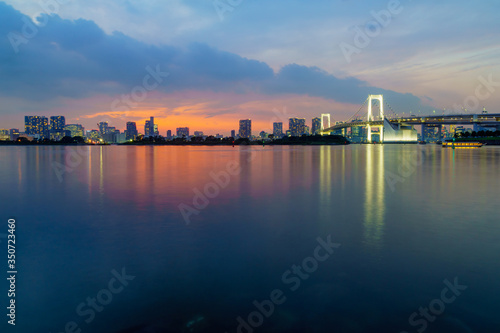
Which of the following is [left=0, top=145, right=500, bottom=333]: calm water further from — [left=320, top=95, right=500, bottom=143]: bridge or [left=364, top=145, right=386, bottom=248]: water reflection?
[left=320, top=95, right=500, bottom=143]: bridge

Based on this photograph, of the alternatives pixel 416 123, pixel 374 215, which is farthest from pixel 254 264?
pixel 416 123

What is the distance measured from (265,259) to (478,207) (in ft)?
35.0

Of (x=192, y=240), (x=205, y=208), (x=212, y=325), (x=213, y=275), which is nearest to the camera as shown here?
(x=212, y=325)

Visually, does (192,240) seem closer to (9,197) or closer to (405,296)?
(405,296)

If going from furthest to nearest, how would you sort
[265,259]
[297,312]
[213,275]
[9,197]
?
[9,197]
[265,259]
[213,275]
[297,312]

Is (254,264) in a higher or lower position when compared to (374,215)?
lower

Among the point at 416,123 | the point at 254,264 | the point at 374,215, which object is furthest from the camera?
the point at 416,123

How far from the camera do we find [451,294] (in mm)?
5809

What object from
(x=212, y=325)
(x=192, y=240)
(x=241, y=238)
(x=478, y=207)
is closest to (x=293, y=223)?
(x=241, y=238)

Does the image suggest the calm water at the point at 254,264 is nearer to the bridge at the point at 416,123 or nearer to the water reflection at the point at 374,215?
the water reflection at the point at 374,215

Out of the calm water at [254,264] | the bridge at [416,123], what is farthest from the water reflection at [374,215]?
the bridge at [416,123]

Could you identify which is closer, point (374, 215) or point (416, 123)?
point (374, 215)

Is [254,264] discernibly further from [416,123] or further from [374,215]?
[416,123]

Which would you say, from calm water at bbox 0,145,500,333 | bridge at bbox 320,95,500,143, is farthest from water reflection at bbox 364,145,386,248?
bridge at bbox 320,95,500,143
